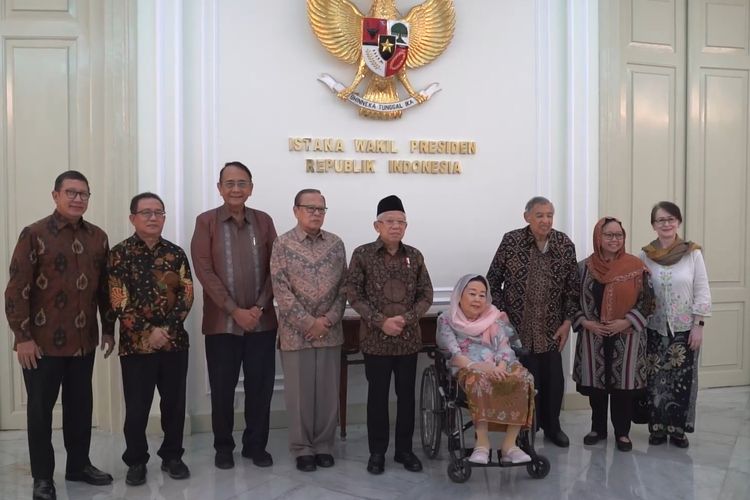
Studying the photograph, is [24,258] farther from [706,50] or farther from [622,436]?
[706,50]

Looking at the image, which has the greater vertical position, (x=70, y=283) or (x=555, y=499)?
(x=70, y=283)

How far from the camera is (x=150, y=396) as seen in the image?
320 cm

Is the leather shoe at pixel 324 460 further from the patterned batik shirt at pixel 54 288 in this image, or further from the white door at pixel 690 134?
the white door at pixel 690 134

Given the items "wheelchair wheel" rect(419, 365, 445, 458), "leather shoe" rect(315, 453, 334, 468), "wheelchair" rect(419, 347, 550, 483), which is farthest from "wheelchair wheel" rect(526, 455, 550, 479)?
"leather shoe" rect(315, 453, 334, 468)

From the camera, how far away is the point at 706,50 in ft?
16.4

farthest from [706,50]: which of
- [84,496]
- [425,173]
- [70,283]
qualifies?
[84,496]

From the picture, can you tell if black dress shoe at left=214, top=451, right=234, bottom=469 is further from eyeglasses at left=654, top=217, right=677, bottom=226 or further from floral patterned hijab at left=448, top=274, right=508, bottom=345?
eyeglasses at left=654, top=217, right=677, bottom=226

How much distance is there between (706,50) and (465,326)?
133 inches

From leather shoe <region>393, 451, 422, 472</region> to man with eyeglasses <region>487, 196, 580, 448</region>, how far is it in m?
0.92

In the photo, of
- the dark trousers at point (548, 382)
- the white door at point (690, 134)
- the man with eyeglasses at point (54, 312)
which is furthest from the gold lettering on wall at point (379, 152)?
the man with eyeglasses at point (54, 312)

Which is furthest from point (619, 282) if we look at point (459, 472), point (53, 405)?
point (53, 405)

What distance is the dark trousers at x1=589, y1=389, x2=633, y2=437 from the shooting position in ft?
12.1

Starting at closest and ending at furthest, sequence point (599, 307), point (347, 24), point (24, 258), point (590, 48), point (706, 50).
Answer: point (24, 258) < point (599, 307) < point (347, 24) < point (590, 48) < point (706, 50)

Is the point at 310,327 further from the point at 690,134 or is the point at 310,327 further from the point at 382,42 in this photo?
the point at 690,134
